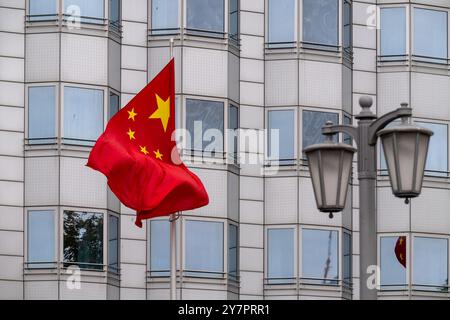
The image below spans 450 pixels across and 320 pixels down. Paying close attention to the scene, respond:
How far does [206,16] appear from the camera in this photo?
39031 mm

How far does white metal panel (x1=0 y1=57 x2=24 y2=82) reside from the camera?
37344mm

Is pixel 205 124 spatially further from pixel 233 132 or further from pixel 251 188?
pixel 251 188

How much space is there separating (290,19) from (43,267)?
9503 mm

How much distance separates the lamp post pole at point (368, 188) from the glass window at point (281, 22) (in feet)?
68.6

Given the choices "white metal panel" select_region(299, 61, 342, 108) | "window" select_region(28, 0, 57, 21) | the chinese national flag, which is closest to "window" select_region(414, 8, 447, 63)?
"white metal panel" select_region(299, 61, 342, 108)

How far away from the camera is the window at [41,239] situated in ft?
120

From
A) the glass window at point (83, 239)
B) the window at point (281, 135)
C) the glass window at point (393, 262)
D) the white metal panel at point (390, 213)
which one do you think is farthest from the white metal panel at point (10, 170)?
the glass window at point (393, 262)

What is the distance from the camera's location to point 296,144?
39438 mm

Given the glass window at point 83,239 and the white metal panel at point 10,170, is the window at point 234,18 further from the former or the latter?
the white metal panel at point 10,170

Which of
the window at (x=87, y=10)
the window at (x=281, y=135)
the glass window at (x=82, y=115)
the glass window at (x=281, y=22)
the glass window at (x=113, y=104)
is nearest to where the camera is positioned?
the glass window at (x=82, y=115)

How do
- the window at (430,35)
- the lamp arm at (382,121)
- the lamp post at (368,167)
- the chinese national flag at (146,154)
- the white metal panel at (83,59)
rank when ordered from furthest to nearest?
the window at (430,35) → the white metal panel at (83,59) → the chinese national flag at (146,154) → the lamp arm at (382,121) → the lamp post at (368,167)

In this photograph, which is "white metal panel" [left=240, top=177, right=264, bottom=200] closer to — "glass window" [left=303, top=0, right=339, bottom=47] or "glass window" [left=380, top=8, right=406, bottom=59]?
"glass window" [left=303, top=0, right=339, bottom=47]
